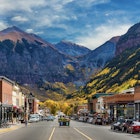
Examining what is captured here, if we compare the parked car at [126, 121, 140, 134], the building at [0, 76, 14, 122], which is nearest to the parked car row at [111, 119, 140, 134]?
the parked car at [126, 121, 140, 134]

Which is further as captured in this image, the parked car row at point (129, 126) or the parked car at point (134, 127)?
the parked car row at point (129, 126)

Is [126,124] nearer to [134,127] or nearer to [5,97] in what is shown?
[134,127]

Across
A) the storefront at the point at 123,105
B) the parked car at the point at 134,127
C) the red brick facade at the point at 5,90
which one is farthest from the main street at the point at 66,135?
the storefront at the point at 123,105

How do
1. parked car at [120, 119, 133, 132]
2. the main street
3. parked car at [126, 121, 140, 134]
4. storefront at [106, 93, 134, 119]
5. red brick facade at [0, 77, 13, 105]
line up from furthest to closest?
storefront at [106, 93, 134, 119]
red brick facade at [0, 77, 13, 105]
parked car at [120, 119, 133, 132]
parked car at [126, 121, 140, 134]
the main street

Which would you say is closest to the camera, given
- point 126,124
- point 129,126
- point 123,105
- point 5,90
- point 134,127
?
point 134,127

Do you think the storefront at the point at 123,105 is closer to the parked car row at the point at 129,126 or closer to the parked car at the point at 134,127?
the parked car row at the point at 129,126

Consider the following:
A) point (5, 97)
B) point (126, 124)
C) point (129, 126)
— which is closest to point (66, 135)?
point (129, 126)

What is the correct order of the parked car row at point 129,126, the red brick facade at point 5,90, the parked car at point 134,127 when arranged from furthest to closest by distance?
the red brick facade at point 5,90
the parked car row at point 129,126
the parked car at point 134,127

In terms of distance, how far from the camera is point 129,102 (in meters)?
117

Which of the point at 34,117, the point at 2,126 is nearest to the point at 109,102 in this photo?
the point at 34,117

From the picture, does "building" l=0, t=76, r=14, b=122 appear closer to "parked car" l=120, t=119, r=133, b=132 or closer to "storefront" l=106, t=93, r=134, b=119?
"storefront" l=106, t=93, r=134, b=119

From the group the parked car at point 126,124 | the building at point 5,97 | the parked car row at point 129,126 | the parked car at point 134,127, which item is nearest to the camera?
the parked car at point 134,127

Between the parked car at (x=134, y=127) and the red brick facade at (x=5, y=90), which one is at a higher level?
the red brick facade at (x=5, y=90)

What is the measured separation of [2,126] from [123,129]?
2180 cm
